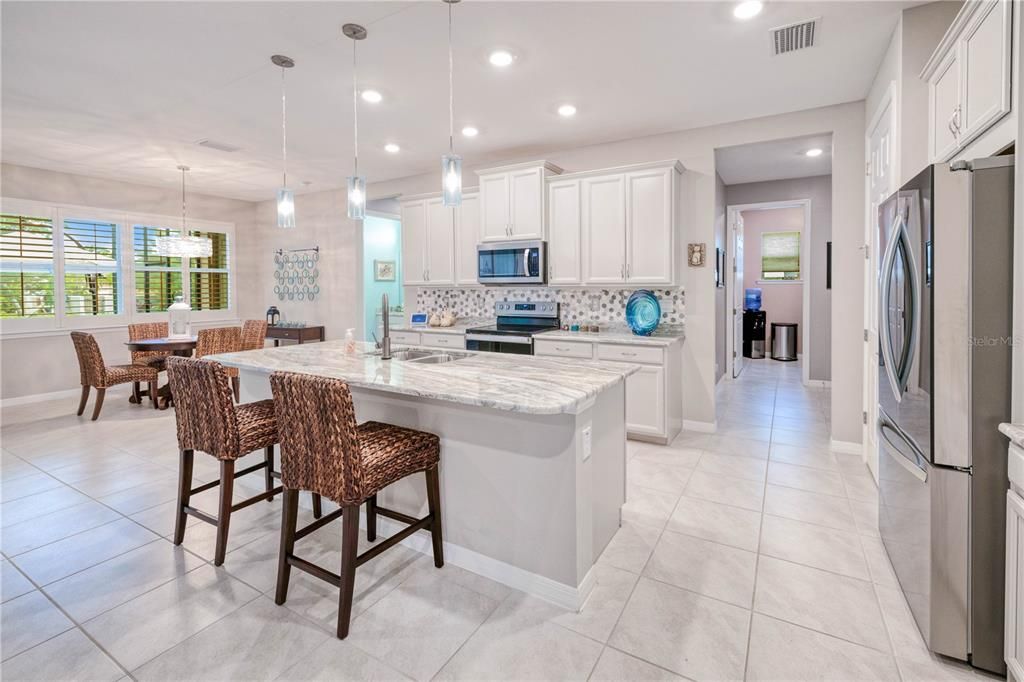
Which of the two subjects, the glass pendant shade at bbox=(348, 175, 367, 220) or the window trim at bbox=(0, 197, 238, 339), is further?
the window trim at bbox=(0, 197, 238, 339)

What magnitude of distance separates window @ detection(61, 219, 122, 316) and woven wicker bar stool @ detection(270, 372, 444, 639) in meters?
6.07

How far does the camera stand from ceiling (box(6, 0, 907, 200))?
8.70 ft

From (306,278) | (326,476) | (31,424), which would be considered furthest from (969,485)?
(306,278)

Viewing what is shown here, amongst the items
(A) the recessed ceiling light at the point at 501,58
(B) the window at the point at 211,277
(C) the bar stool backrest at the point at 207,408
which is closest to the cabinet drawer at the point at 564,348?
(A) the recessed ceiling light at the point at 501,58

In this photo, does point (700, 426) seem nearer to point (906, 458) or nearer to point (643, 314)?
point (643, 314)

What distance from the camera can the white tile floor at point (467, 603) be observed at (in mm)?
1758

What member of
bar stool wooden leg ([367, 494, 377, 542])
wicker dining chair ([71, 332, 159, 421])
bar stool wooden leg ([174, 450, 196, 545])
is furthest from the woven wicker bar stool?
wicker dining chair ([71, 332, 159, 421])

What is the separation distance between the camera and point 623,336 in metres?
4.43

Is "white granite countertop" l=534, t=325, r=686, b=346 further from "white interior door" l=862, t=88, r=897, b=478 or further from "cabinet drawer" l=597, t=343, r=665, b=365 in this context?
"white interior door" l=862, t=88, r=897, b=478

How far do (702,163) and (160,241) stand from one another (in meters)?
6.03

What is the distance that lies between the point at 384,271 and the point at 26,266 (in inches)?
160

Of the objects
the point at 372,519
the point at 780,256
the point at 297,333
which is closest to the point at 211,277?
the point at 297,333

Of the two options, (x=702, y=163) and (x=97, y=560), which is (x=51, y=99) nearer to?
(x=97, y=560)

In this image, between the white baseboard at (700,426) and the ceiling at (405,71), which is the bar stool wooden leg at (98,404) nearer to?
the ceiling at (405,71)
